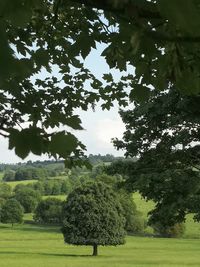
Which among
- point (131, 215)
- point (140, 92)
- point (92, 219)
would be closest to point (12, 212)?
point (131, 215)

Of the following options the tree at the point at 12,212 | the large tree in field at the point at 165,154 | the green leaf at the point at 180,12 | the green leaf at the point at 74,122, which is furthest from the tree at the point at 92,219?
the tree at the point at 12,212

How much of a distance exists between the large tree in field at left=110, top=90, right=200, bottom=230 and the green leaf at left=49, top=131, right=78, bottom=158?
18.7m

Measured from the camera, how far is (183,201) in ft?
67.1

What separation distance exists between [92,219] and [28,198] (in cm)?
8085

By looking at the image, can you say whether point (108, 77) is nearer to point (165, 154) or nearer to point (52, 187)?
point (165, 154)

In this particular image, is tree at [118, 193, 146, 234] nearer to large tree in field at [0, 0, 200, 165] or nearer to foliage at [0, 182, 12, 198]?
foliage at [0, 182, 12, 198]

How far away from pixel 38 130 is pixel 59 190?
149m

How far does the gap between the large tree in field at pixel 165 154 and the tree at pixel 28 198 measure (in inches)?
4139

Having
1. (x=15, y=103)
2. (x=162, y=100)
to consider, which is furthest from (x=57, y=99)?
(x=162, y=100)

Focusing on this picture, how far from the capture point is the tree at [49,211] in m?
106

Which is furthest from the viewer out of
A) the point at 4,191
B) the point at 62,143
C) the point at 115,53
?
the point at 4,191

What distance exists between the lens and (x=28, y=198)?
414 feet

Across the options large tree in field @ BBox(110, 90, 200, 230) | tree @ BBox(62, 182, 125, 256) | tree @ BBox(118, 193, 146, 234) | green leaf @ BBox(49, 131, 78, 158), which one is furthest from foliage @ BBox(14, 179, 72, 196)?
green leaf @ BBox(49, 131, 78, 158)

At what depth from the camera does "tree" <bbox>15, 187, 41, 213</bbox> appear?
126631mm
